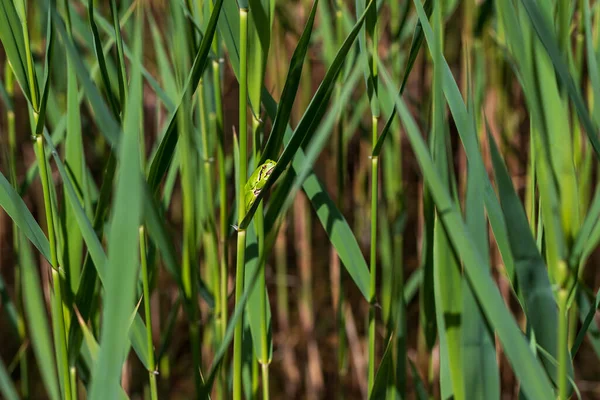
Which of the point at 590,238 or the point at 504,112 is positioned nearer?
the point at 590,238

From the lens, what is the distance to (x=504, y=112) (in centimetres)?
115

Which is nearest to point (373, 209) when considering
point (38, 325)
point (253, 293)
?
point (253, 293)

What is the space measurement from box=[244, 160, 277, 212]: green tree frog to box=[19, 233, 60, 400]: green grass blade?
299mm

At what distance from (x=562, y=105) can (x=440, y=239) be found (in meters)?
0.12

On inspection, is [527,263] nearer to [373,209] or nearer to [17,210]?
[373,209]

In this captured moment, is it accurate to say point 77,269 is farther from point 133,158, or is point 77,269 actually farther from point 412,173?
point 412,173

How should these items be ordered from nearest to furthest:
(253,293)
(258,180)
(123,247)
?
(123,247) < (258,180) < (253,293)

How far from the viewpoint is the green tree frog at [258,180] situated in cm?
46

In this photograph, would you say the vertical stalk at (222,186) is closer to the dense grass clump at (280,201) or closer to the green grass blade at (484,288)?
the dense grass clump at (280,201)

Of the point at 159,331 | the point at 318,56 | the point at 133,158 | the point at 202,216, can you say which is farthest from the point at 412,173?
the point at 133,158

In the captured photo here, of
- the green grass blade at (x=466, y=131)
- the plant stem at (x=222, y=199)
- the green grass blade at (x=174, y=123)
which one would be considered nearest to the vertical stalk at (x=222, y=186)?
the plant stem at (x=222, y=199)

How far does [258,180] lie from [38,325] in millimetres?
322

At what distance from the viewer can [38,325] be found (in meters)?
0.65

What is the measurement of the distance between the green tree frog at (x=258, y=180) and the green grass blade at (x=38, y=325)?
299mm
